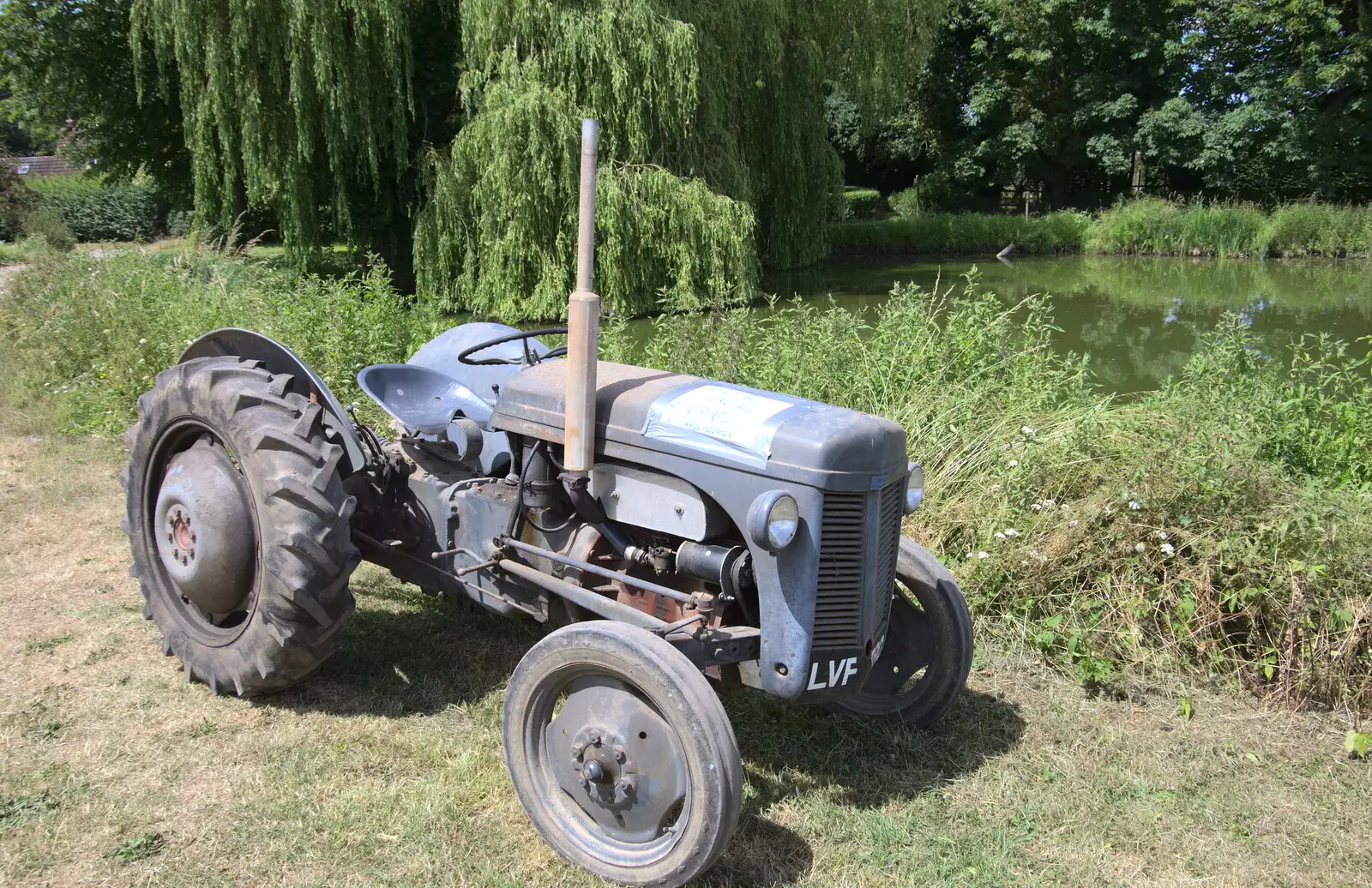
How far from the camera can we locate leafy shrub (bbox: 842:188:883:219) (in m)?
33.0

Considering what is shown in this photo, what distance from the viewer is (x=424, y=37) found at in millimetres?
14453

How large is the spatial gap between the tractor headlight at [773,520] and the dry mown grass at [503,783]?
3.00ft

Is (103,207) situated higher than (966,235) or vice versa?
(103,207)

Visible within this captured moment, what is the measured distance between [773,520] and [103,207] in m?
32.6

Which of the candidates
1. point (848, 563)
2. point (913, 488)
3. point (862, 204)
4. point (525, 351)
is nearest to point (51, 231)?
point (525, 351)

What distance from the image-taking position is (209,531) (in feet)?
11.8

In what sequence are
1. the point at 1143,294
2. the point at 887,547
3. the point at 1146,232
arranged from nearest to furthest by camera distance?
1. the point at 887,547
2. the point at 1143,294
3. the point at 1146,232

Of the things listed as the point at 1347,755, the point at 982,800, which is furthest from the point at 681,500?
the point at 1347,755

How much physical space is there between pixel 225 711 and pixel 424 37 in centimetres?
1279

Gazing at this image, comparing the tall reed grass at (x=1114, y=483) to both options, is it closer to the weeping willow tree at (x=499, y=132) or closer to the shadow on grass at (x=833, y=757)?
the shadow on grass at (x=833, y=757)

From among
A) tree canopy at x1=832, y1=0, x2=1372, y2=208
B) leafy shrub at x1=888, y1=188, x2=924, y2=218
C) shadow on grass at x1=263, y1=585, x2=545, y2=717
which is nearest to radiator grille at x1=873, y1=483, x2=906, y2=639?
shadow on grass at x1=263, y1=585, x2=545, y2=717

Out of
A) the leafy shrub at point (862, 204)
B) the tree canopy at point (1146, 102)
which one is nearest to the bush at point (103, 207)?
the leafy shrub at point (862, 204)

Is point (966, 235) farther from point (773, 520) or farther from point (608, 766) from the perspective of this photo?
point (608, 766)

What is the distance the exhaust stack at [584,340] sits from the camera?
2877 mm
